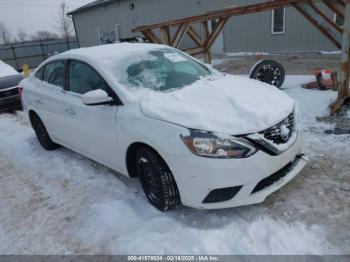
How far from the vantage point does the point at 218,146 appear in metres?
2.43

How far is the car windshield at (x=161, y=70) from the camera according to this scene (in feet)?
10.8

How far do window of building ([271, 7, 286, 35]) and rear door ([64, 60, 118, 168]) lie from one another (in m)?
11.9

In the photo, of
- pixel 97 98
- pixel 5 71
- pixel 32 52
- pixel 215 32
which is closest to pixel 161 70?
pixel 97 98

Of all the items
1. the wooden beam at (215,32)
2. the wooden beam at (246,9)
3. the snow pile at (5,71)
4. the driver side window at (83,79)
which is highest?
the wooden beam at (246,9)

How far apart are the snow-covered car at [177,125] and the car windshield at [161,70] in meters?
0.01

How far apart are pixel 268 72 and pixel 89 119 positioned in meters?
4.50

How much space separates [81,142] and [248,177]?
220cm

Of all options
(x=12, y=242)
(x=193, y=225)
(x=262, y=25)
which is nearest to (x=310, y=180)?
(x=193, y=225)

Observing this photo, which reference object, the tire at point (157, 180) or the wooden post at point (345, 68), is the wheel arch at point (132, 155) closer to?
the tire at point (157, 180)

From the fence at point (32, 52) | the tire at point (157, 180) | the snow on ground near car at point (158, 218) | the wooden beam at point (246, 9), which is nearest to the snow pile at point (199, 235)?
the snow on ground near car at point (158, 218)

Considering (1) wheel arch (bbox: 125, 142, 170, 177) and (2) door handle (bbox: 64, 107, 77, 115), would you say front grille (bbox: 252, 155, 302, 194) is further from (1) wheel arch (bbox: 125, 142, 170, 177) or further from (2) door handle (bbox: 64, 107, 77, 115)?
(2) door handle (bbox: 64, 107, 77, 115)

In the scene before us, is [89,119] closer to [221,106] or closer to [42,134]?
[221,106]

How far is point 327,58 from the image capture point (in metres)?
11.4

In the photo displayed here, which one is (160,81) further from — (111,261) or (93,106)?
(111,261)
